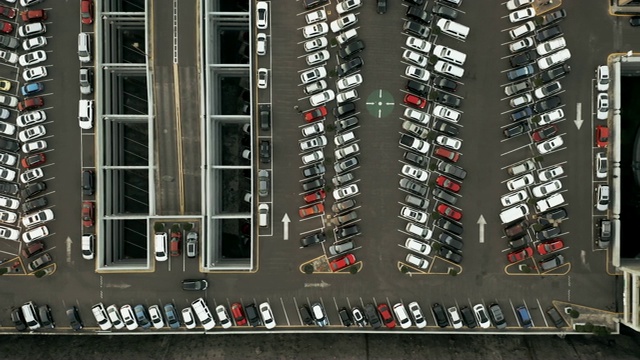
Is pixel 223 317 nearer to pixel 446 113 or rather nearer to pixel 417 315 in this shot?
pixel 417 315

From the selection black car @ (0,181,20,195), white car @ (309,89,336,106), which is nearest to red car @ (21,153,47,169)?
black car @ (0,181,20,195)

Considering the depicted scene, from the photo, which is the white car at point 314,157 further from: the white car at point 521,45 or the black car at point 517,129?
the white car at point 521,45

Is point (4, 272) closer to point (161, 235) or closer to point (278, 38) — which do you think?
point (161, 235)

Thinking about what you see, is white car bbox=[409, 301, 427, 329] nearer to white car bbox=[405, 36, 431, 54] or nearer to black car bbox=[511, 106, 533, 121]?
black car bbox=[511, 106, 533, 121]

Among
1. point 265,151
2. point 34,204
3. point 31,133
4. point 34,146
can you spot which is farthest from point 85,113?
point 265,151

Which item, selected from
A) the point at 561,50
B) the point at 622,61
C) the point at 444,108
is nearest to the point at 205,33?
the point at 444,108

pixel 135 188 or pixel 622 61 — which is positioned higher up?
pixel 622 61
